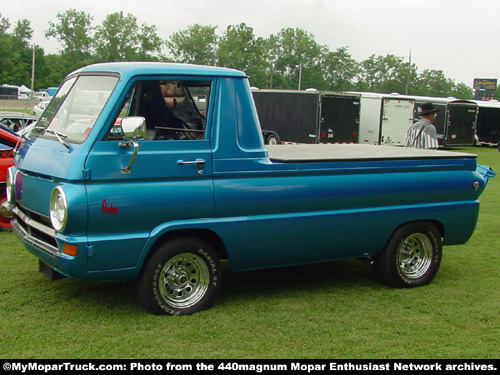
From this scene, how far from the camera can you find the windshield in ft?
16.5

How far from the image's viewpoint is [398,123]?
28109mm

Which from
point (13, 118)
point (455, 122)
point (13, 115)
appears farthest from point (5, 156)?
point (455, 122)

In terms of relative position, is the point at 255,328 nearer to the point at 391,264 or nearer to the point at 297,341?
the point at 297,341

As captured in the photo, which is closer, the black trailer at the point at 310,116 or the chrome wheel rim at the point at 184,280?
the chrome wheel rim at the point at 184,280

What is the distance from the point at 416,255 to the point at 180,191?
2.94 meters

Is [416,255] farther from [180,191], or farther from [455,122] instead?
[455,122]

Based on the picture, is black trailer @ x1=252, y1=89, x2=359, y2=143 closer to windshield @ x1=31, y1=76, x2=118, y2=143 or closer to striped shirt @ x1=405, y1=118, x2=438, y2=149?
striped shirt @ x1=405, y1=118, x2=438, y2=149

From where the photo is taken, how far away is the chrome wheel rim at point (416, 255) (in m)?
6.46

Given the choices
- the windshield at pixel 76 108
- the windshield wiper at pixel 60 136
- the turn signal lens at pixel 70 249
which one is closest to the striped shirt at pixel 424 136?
the windshield at pixel 76 108

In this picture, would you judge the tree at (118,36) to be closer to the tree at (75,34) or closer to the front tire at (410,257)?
the tree at (75,34)

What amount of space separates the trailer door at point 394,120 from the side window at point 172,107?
74.3 ft

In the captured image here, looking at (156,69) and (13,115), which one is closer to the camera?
(156,69)

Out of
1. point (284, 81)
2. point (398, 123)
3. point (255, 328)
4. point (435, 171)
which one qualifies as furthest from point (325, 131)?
point (284, 81)

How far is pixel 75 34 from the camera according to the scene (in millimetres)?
107562
